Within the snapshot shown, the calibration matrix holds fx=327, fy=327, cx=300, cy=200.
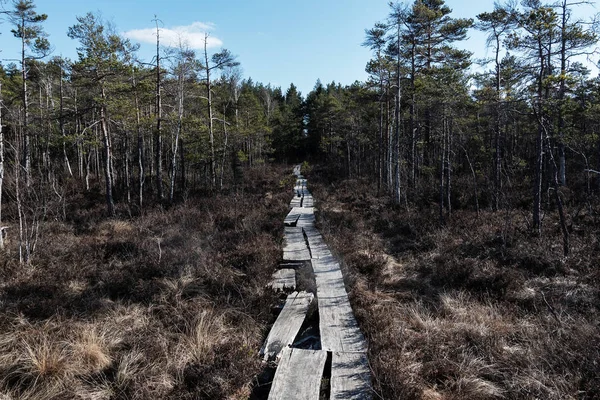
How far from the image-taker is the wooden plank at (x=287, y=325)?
14.8 feet

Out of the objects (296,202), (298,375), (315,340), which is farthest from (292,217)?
(298,375)

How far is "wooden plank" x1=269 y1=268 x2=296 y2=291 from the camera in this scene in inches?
271

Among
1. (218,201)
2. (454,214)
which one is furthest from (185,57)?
(454,214)

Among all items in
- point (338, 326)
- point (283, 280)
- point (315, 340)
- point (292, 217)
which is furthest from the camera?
point (292, 217)

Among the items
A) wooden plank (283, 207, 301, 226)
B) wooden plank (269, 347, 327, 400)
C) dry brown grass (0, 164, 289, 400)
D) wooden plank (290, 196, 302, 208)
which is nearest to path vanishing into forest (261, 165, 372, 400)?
wooden plank (269, 347, 327, 400)

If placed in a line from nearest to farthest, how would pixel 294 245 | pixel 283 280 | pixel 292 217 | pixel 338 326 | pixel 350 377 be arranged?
1. pixel 350 377
2. pixel 338 326
3. pixel 283 280
4. pixel 294 245
5. pixel 292 217

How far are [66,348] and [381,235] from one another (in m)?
9.44

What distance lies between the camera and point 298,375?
→ 3904 millimetres

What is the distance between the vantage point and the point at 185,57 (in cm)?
1942

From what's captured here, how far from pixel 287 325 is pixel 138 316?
8.25ft

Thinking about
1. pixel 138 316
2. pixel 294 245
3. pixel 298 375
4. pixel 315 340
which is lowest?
pixel 315 340

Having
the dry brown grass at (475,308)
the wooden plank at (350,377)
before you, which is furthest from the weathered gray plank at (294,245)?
the wooden plank at (350,377)

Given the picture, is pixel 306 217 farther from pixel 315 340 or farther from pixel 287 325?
pixel 315 340

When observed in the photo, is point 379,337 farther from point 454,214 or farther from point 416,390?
point 454,214
